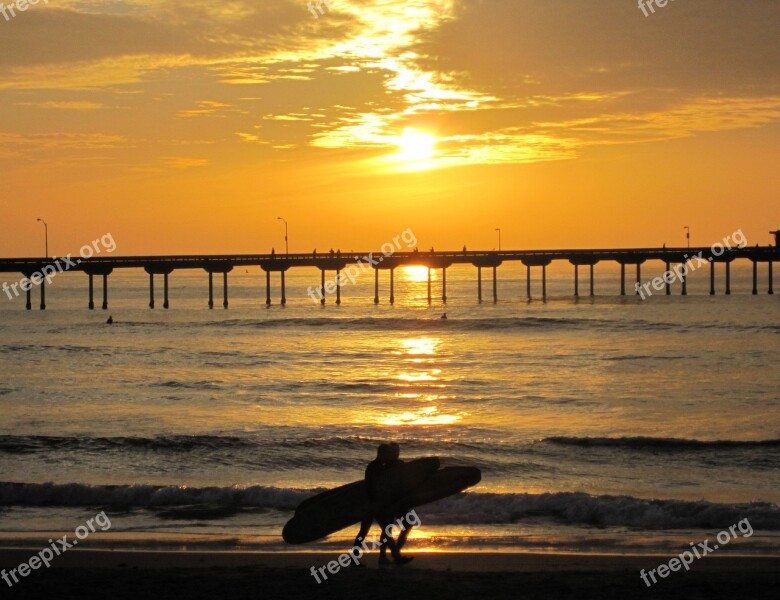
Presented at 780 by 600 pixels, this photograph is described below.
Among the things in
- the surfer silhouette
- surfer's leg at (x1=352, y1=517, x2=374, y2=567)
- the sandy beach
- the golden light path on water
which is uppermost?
the surfer silhouette

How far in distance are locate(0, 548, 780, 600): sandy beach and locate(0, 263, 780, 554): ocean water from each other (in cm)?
90

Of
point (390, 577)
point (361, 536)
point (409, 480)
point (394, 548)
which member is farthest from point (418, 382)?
point (390, 577)

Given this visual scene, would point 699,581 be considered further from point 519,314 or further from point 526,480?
point 519,314

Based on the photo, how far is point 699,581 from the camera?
10.7 m

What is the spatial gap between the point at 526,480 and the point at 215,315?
66439 millimetres

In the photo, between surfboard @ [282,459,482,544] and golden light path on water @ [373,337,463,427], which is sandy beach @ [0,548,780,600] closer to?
surfboard @ [282,459,482,544]

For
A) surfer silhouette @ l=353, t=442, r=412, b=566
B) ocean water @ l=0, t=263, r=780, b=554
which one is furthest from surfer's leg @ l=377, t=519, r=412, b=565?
ocean water @ l=0, t=263, r=780, b=554

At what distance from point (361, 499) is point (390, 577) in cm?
91

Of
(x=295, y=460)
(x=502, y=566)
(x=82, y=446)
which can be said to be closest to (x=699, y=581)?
(x=502, y=566)

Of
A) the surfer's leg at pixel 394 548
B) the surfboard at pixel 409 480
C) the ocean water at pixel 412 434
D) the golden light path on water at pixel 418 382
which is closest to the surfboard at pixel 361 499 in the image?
the surfboard at pixel 409 480

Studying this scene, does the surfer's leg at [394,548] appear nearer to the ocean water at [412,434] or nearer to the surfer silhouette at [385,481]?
the surfer silhouette at [385,481]

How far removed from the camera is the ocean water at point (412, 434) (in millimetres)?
15062

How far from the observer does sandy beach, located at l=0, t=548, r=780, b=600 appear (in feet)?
33.3

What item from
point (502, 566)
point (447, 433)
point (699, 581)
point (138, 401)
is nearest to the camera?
point (699, 581)
